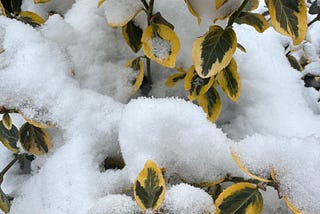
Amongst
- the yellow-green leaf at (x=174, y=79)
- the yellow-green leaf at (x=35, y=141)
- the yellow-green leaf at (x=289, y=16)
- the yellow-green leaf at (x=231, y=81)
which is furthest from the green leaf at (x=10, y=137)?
the yellow-green leaf at (x=289, y=16)

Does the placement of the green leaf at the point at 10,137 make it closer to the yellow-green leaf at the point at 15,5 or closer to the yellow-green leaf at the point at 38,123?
the yellow-green leaf at the point at 38,123

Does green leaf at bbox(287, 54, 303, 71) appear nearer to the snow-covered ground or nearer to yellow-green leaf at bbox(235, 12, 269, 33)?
the snow-covered ground

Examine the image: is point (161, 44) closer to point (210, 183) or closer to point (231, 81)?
point (231, 81)

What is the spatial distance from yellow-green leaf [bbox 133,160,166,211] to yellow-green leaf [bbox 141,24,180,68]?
0.29m

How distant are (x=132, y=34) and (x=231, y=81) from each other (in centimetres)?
29

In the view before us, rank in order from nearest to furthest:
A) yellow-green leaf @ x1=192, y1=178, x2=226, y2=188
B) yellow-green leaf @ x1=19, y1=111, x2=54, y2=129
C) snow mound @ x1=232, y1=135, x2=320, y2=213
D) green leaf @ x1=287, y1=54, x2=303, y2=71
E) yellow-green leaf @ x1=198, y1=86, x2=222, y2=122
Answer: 1. snow mound @ x1=232, y1=135, x2=320, y2=213
2. yellow-green leaf @ x1=192, y1=178, x2=226, y2=188
3. yellow-green leaf @ x1=19, y1=111, x2=54, y2=129
4. yellow-green leaf @ x1=198, y1=86, x2=222, y2=122
5. green leaf @ x1=287, y1=54, x2=303, y2=71

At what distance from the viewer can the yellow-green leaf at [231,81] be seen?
0.92 meters

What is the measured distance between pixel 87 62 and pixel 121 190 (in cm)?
41

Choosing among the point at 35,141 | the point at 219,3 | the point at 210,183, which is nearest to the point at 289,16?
the point at 219,3

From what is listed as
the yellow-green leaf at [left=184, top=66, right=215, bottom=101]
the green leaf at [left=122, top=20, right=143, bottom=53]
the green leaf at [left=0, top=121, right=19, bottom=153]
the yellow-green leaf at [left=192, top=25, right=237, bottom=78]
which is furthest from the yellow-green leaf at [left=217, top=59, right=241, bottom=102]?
the green leaf at [left=0, top=121, right=19, bottom=153]

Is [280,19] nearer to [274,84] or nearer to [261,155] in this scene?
[261,155]

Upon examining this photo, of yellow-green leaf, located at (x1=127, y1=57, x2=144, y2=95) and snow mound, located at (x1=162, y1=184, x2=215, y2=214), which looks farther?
yellow-green leaf, located at (x1=127, y1=57, x2=144, y2=95)

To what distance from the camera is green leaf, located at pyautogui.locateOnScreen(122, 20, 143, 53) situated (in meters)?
1.01

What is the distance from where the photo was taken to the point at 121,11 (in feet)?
2.96
